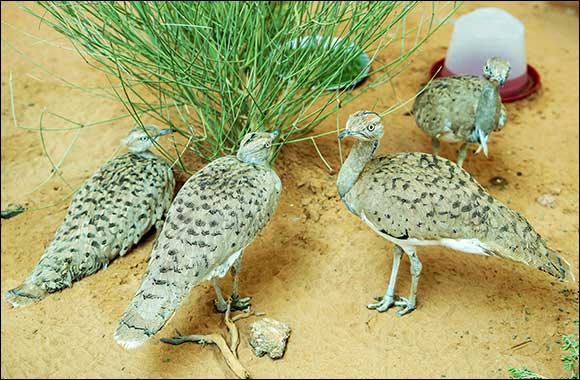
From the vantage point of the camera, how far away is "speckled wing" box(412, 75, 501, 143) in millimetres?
3277

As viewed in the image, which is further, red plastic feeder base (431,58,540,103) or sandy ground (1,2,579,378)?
red plastic feeder base (431,58,540,103)

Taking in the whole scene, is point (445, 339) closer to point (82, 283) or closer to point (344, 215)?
point (344, 215)

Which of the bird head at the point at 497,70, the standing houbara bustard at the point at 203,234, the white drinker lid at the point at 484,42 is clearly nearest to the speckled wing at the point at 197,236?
the standing houbara bustard at the point at 203,234

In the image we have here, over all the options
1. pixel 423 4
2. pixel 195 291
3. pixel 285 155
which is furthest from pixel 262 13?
pixel 423 4

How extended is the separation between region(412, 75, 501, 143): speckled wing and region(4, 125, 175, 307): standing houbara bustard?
1.29 meters

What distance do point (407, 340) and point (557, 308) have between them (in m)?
0.69

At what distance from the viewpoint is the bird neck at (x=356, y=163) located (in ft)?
9.07

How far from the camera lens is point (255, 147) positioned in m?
2.80

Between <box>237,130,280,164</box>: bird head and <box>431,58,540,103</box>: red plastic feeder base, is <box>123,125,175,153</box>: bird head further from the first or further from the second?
<box>431,58,540,103</box>: red plastic feeder base

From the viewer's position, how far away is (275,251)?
10.3 ft

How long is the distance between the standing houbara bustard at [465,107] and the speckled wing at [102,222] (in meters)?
1.34

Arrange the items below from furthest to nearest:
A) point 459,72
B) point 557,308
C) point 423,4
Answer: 1. point 423,4
2. point 459,72
3. point 557,308

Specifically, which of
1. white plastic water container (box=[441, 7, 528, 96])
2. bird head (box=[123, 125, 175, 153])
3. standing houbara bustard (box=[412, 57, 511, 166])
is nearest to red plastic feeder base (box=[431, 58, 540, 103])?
white plastic water container (box=[441, 7, 528, 96])

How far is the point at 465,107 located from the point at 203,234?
4.95ft
